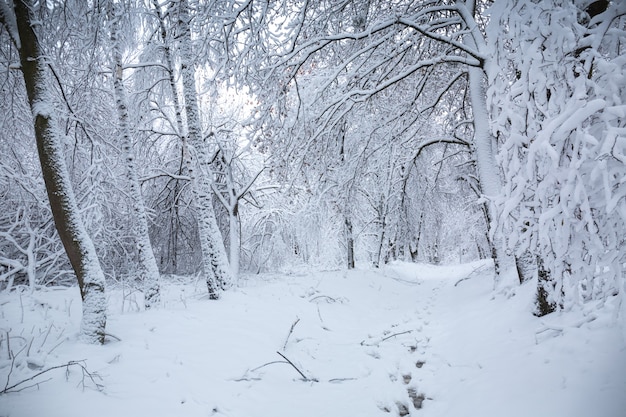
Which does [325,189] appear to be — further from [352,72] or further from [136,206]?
[136,206]

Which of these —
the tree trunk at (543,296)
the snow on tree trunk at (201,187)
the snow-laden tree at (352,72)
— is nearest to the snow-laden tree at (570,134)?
the snow-laden tree at (352,72)

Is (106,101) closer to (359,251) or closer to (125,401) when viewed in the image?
(125,401)

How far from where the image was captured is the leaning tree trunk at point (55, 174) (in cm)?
353

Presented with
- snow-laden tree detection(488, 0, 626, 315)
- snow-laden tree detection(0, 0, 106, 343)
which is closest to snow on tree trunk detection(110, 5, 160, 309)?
snow-laden tree detection(0, 0, 106, 343)

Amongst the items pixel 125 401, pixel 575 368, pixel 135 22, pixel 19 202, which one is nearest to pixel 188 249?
pixel 19 202

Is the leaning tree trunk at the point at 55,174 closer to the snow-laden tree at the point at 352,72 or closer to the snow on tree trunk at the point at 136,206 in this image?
the snow on tree trunk at the point at 136,206

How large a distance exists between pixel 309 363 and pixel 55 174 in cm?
404

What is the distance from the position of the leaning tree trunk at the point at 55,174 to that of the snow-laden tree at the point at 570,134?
14.8 feet

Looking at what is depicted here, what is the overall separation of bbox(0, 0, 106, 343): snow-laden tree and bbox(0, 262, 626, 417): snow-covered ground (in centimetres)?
43

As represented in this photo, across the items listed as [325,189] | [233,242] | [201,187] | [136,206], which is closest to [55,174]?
[136,206]

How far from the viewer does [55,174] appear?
3590 mm

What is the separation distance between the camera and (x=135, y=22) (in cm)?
721

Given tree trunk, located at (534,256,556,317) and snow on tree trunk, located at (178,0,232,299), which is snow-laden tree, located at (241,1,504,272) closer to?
tree trunk, located at (534,256,556,317)

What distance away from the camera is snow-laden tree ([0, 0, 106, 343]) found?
3520 millimetres
